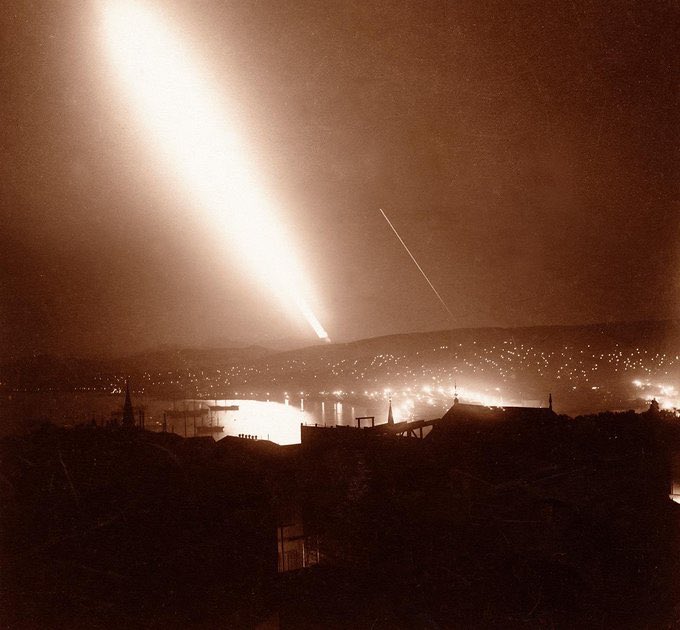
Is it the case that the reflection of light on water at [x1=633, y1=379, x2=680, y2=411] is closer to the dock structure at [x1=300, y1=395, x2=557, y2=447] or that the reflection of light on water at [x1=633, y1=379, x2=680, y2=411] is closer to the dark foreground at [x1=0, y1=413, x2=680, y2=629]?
the dock structure at [x1=300, y1=395, x2=557, y2=447]

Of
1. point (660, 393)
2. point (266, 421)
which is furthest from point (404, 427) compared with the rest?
point (266, 421)

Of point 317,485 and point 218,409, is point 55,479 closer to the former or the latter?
point 317,485

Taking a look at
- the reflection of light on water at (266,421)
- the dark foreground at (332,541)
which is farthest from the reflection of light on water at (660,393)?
the reflection of light on water at (266,421)

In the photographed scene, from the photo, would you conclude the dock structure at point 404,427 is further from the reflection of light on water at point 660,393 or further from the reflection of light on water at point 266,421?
the reflection of light on water at point 266,421

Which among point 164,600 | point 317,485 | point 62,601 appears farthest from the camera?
point 317,485

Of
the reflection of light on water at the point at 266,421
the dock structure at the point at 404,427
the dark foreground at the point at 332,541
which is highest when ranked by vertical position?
the dock structure at the point at 404,427

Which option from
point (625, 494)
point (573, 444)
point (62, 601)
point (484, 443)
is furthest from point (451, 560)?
point (573, 444)

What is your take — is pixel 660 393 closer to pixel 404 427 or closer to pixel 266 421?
pixel 404 427
